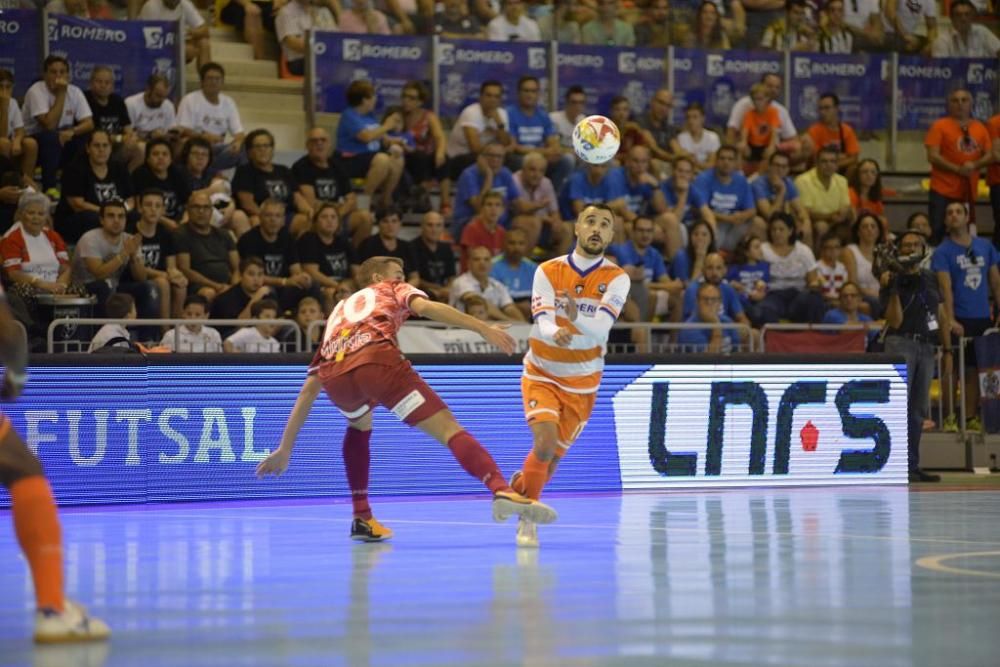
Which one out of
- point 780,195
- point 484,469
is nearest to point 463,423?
point 484,469

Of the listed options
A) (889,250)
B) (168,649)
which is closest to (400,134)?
(889,250)

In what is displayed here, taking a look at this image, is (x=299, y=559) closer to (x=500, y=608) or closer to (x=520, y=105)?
(x=500, y=608)

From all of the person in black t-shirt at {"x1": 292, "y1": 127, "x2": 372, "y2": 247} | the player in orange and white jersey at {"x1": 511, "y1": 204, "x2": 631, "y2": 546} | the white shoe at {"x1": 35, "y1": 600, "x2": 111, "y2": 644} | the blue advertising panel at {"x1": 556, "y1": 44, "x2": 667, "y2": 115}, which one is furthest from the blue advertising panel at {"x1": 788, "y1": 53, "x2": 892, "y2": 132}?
the white shoe at {"x1": 35, "y1": 600, "x2": 111, "y2": 644}

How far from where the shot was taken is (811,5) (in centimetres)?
2352

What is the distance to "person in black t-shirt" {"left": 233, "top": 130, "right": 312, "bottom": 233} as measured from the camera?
18016mm

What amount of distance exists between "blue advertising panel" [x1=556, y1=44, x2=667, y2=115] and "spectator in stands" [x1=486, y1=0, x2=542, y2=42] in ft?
1.83

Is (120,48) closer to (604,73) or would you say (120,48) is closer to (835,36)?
(604,73)

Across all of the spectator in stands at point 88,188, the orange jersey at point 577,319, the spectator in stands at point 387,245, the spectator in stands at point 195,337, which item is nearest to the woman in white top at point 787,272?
the spectator in stands at point 387,245

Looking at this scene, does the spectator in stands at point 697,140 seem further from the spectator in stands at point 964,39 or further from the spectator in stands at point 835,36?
the spectator in stands at point 964,39

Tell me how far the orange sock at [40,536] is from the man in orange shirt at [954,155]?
17204mm

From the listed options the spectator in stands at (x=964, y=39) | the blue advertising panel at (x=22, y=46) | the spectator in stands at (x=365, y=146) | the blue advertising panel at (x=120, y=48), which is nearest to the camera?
the blue advertising panel at (x=22, y=46)

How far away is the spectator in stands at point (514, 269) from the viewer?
18109mm

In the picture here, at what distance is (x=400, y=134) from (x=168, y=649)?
1412 centimetres

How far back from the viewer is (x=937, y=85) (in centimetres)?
2339
